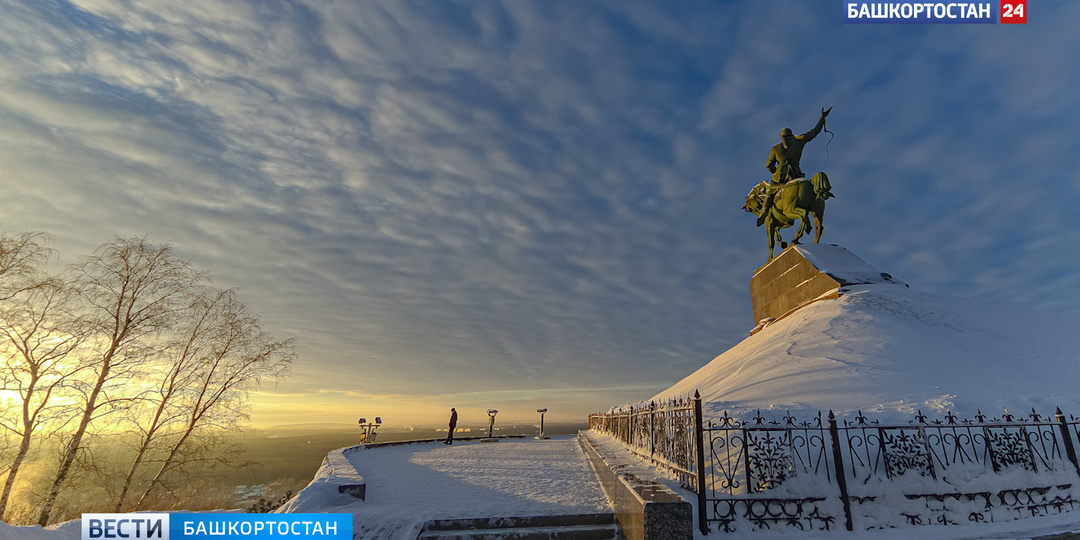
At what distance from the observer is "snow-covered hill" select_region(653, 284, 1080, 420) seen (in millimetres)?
8984

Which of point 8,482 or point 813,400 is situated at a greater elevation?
point 813,400

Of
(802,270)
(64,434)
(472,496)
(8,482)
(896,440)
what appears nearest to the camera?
(896,440)

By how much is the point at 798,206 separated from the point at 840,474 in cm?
1755

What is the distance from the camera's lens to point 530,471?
1233cm

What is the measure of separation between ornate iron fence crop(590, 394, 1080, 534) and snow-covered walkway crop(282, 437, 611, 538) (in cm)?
210

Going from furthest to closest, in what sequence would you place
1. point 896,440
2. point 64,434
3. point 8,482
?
point 64,434
point 8,482
point 896,440

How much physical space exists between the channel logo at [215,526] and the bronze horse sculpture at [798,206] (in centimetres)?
2141

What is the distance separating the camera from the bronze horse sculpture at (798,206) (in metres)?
19.8

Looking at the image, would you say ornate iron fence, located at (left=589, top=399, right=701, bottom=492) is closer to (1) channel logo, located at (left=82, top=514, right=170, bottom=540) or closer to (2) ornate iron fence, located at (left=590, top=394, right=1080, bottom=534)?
(2) ornate iron fence, located at (left=590, top=394, right=1080, bottom=534)

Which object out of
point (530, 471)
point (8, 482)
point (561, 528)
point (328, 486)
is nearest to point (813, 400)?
point (561, 528)

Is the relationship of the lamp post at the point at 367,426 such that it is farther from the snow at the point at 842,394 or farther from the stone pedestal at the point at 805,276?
the stone pedestal at the point at 805,276

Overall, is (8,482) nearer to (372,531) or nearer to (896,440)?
(372,531)

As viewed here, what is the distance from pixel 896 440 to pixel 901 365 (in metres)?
5.20

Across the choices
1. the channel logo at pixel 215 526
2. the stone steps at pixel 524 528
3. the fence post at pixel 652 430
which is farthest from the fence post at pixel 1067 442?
the channel logo at pixel 215 526
